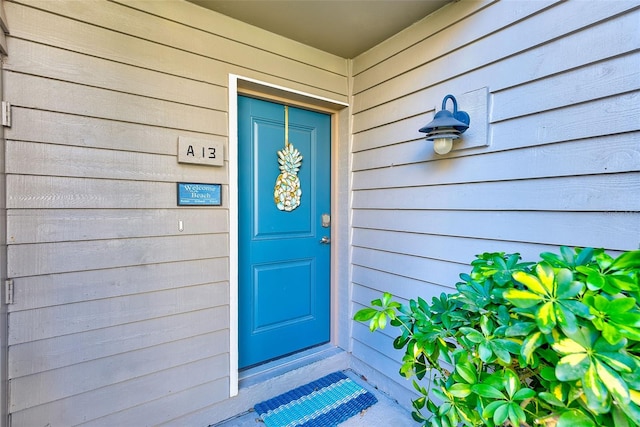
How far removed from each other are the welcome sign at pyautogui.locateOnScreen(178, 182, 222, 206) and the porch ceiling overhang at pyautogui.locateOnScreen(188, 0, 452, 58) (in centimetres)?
105

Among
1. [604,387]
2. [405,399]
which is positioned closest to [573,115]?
[604,387]

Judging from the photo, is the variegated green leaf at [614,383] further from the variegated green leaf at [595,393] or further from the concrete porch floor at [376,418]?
the concrete porch floor at [376,418]

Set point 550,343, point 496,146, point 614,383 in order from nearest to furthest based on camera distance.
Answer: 1. point 614,383
2. point 550,343
3. point 496,146

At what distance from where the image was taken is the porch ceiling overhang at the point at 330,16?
1672mm

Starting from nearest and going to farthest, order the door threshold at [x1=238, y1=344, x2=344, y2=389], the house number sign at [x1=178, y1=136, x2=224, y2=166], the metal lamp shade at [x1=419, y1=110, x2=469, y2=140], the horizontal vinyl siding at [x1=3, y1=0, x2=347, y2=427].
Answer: the horizontal vinyl siding at [x1=3, y1=0, x2=347, y2=427] < the metal lamp shade at [x1=419, y1=110, x2=469, y2=140] < the house number sign at [x1=178, y1=136, x2=224, y2=166] < the door threshold at [x1=238, y1=344, x2=344, y2=389]

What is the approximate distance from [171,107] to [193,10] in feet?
1.93

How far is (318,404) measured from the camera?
192cm

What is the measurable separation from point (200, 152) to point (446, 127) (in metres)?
1.39

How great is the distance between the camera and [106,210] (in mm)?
1462

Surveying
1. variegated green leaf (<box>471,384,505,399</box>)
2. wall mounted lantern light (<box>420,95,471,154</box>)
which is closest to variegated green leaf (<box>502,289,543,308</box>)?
variegated green leaf (<box>471,384,505,399</box>)

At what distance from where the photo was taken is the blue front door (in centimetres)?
205

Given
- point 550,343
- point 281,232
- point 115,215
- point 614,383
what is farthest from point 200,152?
point 614,383

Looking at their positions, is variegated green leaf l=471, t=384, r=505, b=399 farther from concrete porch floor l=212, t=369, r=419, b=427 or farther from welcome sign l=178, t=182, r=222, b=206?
welcome sign l=178, t=182, r=222, b=206

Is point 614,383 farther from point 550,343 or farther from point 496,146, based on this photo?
point 496,146
